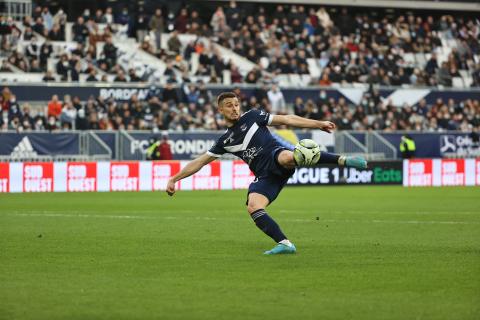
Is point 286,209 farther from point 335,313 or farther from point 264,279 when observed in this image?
point 335,313

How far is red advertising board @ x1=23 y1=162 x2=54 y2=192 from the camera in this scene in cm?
3053

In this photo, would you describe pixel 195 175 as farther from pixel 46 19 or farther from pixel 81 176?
pixel 46 19

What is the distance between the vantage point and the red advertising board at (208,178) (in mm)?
33031

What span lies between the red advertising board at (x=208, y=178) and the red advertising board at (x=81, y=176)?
335 cm

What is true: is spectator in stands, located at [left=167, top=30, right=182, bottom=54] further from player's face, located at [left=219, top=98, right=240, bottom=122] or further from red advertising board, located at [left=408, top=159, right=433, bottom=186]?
player's face, located at [left=219, top=98, right=240, bottom=122]

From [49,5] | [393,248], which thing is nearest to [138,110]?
[49,5]

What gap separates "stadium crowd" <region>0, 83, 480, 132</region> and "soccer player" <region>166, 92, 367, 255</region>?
68.6ft

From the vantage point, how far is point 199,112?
35.6m

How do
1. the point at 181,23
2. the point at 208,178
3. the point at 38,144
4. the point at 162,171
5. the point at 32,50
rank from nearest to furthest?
the point at 38,144
the point at 162,171
the point at 208,178
the point at 32,50
the point at 181,23

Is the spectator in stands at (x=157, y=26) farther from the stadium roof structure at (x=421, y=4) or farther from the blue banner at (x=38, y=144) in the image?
the stadium roof structure at (x=421, y=4)

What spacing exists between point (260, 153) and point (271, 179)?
344mm

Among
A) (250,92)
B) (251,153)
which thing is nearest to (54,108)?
(250,92)

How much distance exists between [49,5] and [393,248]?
31.7m

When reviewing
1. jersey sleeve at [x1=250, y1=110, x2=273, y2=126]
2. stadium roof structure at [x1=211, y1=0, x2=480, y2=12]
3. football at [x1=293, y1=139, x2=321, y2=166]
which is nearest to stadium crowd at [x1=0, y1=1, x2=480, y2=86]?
stadium roof structure at [x1=211, y1=0, x2=480, y2=12]
